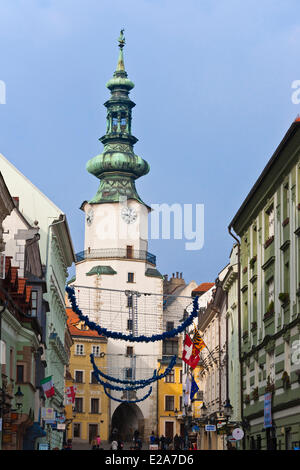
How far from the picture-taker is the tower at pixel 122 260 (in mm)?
106125

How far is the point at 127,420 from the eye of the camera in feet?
361

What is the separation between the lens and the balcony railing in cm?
10930

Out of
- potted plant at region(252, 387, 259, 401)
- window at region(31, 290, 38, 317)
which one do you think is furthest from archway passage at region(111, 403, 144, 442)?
potted plant at region(252, 387, 259, 401)

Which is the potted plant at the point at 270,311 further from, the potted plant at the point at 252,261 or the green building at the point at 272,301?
the potted plant at the point at 252,261

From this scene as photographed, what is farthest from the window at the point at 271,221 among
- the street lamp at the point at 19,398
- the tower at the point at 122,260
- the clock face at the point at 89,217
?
the clock face at the point at 89,217

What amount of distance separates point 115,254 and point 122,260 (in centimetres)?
113

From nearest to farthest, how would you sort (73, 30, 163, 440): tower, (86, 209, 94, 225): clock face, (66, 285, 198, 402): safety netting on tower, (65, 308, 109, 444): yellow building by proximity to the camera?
1. (65, 308, 109, 444): yellow building
2. (66, 285, 198, 402): safety netting on tower
3. (73, 30, 163, 440): tower
4. (86, 209, 94, 225): clock face

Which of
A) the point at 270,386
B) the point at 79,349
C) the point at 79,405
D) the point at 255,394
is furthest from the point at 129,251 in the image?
the point at 270,386

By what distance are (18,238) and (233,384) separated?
44.5ft

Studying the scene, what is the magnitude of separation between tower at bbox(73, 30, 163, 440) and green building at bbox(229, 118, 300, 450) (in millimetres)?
62420

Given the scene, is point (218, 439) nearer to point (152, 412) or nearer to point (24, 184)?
point (24, 184)

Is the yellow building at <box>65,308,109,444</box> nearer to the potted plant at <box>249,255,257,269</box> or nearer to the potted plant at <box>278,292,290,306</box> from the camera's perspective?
the potted plant at <box>249,255,257,269</box>

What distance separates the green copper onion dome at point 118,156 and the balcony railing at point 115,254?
567 cm
